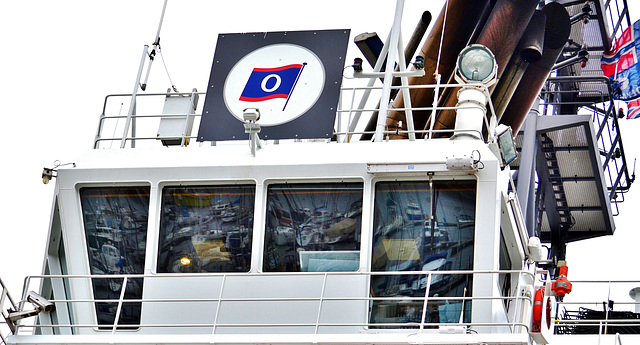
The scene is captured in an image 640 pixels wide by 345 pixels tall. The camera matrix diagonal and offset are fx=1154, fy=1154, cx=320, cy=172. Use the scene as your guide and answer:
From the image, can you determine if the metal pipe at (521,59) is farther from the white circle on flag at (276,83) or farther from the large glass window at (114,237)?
the large glass window at (114,237)

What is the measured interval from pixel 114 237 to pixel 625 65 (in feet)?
59.6

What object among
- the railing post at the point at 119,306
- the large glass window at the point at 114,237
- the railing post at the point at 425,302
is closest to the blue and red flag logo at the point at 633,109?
the railing post at the point at 425,302

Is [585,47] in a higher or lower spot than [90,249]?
higher

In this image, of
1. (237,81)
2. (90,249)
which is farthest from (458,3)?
(90,249)

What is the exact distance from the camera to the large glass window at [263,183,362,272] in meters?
15.5

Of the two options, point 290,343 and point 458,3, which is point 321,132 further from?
point 458,3

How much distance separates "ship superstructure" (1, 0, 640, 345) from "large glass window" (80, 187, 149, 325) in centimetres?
2

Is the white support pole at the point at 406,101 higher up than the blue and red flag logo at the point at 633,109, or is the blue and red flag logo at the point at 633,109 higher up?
the blue and red flag logo at the point at 633,109

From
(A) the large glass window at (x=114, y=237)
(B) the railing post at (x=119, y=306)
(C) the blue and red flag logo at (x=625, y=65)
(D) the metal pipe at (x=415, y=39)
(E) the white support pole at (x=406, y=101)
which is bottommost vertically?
(B) the railing post at (x=119, y=306)

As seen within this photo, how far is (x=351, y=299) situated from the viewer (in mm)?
14328

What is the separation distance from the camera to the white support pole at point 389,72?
16406mm

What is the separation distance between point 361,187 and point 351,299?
1850 mm

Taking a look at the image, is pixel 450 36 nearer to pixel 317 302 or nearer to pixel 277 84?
pixel 277 84

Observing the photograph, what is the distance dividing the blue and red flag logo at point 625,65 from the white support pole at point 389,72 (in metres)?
14.1
